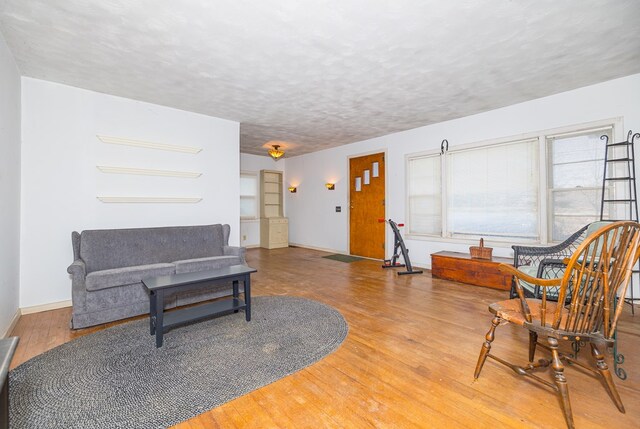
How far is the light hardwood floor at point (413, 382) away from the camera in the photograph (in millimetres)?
1562

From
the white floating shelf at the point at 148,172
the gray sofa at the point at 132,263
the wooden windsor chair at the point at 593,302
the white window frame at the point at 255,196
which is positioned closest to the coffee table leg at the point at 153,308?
the gray sofa at the point at 132,263

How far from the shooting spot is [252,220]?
8.12 meters

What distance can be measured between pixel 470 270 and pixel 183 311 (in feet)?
12.4

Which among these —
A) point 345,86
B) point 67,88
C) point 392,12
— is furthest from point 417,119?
point 67,88

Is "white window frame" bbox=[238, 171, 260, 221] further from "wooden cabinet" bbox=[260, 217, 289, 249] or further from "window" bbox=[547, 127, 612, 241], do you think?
"window" bbox=[547, 127, 612, 241]

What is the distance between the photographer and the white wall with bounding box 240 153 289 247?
787 centimetres

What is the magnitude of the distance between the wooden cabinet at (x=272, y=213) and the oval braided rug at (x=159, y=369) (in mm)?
4999

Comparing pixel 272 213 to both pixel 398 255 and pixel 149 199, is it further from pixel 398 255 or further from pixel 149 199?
pixel 149 199

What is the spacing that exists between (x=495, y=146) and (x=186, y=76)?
4413 mm

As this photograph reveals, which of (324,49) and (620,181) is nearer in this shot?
(324,49)

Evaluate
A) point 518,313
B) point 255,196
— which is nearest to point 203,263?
point 518,313

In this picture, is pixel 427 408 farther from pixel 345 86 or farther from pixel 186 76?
pixel 186 76

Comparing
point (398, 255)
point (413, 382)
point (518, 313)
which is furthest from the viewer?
point (398, 255)

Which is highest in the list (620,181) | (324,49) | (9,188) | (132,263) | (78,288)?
(324,49)
